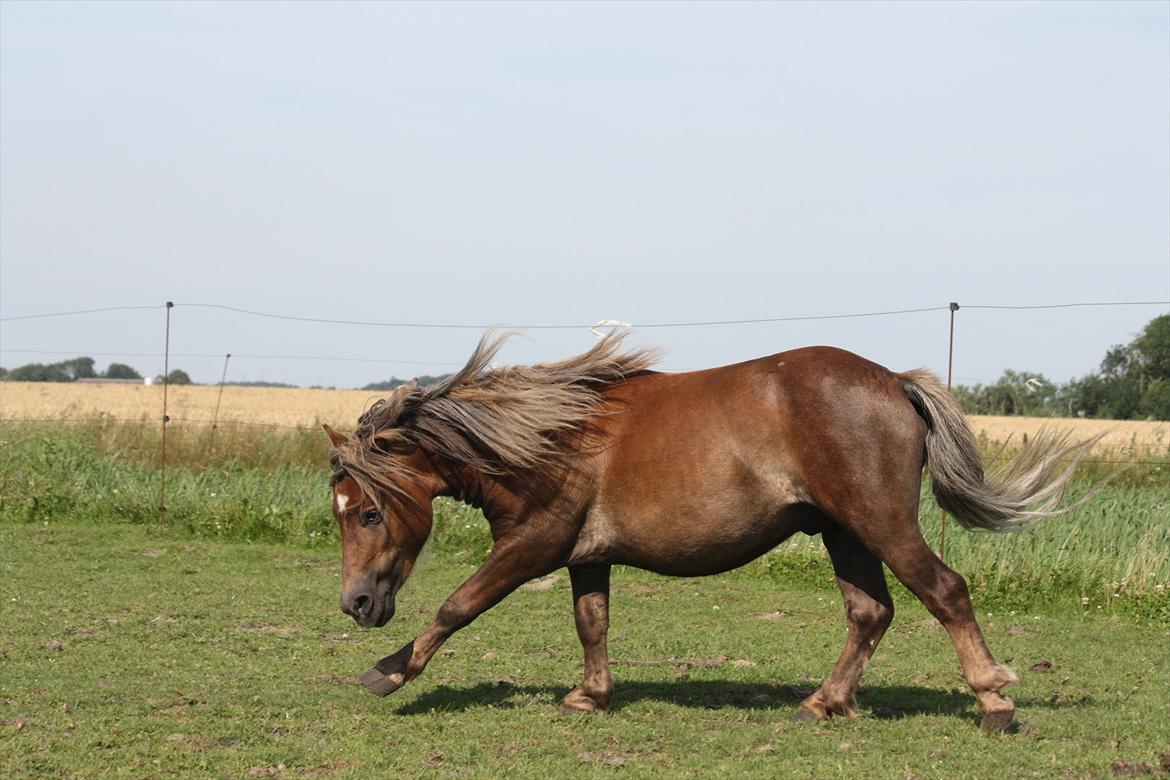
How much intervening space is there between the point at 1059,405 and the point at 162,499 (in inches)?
711

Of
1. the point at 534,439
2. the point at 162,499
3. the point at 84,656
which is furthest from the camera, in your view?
the point at 162,499

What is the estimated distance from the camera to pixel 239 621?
896cm

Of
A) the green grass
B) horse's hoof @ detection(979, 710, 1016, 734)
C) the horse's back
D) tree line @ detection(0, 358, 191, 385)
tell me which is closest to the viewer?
the green grass

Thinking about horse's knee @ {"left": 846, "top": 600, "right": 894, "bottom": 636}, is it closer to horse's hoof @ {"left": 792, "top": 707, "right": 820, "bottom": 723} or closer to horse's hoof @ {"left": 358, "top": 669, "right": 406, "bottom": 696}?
horse's hoof @ {"left": 792, "top": 707, "right": 820, "bottom": 723}

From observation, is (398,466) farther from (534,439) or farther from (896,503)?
(896,503)

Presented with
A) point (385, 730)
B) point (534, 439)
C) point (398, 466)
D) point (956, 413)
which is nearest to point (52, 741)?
point (385, 730)

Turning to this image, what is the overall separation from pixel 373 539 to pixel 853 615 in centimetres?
255

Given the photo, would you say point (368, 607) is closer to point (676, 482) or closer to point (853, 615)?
point (676, 482)

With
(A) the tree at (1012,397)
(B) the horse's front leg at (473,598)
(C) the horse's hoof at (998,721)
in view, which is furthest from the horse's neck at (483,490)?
(A) the tree at (1012,397)

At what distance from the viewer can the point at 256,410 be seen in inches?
1412

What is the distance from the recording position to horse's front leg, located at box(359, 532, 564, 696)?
6.23 metres

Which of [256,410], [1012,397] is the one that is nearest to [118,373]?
[256,410]

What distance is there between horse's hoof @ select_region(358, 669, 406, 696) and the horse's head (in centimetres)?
26

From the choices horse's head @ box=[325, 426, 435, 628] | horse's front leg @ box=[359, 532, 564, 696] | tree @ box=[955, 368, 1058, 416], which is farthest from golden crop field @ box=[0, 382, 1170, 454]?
horse's head @ box=[325, 426, 435, 628]
